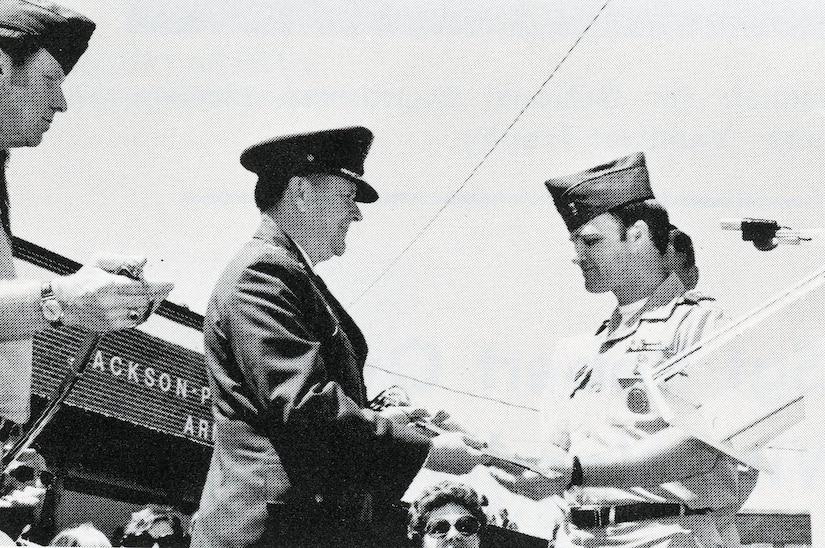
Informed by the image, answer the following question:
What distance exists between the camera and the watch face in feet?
6.65

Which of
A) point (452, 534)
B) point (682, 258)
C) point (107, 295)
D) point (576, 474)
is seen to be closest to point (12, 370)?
point (107, 295)

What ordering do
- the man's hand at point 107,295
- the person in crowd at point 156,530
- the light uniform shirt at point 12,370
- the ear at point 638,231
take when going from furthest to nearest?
the person in crowd at point 156,530, the ear at point 638,231, the light uniform shirt at point 12,370, the man's hand at point 107,295

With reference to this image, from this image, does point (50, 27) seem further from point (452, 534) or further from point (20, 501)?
point (20, 501)

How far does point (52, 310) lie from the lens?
203 cm

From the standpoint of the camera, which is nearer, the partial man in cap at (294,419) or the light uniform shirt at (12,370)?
the partial man in cap at (294,419)

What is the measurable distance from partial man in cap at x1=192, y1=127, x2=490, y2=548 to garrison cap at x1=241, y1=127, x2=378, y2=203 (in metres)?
0.09

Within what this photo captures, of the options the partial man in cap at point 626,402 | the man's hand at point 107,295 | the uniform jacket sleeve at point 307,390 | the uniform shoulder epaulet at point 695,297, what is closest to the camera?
the man's hand at point 107,295

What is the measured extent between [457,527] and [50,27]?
2.92 meters

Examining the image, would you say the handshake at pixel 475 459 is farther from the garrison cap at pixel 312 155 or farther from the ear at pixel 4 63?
the ear at pixel 4 63

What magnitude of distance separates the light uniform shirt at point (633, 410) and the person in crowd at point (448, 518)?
4.63 ft

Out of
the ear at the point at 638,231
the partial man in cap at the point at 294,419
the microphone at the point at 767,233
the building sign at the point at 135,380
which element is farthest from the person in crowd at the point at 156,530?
the microphone at the point at 767,233

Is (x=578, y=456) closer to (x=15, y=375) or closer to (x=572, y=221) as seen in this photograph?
(x=572, y=221)

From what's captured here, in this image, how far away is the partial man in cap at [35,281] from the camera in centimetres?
198

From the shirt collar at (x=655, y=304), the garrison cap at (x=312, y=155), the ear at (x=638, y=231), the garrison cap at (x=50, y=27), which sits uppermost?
the garrison cap at (x=50, y=27)
